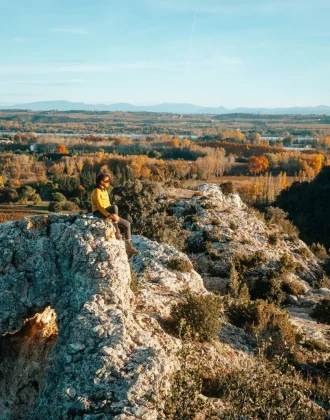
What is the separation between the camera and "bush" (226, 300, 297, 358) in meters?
13.0

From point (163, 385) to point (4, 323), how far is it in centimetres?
466

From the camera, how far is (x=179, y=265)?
16312 mm

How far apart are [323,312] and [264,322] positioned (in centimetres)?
630

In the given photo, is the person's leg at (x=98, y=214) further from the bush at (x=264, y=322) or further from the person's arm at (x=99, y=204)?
the bush at (x=264, y=322)

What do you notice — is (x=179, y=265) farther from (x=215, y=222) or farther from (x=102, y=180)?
(x=215, y=222)

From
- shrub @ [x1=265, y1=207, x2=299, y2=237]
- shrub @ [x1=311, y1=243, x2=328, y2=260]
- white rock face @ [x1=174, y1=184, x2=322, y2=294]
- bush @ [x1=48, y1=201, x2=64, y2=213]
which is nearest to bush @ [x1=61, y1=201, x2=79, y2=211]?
bush @ [x1=48, y1=201, x2=64, y2=213]

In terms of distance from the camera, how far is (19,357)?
11.2 metres

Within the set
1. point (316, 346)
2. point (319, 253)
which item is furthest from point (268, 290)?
point (319, 253)

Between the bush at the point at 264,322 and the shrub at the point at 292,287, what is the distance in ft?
27.3

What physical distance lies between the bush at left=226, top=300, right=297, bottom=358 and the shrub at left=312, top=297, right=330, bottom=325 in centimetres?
504

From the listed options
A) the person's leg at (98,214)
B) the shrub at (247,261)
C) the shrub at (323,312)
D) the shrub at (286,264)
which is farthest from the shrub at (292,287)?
the person's leg at (98,214)

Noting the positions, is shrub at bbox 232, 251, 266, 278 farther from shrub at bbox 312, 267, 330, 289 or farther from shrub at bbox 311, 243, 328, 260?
shrub at bbox 311, 243, 328, 260

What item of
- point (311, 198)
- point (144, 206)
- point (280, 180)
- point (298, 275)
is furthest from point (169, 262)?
point (280, 180)

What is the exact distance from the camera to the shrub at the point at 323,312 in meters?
18.4
